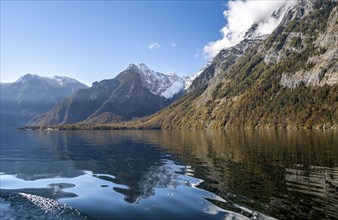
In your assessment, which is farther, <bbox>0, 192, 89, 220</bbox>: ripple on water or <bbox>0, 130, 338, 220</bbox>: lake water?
<bbox>0, 192, 89, 220</bbox>: ripple on water

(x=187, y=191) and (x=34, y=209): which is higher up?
(x=187, y=191)

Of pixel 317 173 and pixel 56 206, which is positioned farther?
pixel 317 173

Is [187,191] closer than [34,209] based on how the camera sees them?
No

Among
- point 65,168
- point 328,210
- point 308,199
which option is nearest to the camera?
point 328,210

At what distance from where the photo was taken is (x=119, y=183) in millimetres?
38125

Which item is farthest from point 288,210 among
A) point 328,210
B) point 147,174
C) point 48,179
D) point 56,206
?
point 48,179

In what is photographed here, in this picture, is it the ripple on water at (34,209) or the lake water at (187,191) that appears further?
the ripple on water at (34,209)

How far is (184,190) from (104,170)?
21.5 metres

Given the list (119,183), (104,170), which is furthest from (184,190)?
(104,170)

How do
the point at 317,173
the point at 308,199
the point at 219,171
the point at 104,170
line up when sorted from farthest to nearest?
1. the point at 104,170
2. the point at 219,171
3. the point at 317,173
4. the point at 308,199

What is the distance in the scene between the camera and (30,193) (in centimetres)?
3334

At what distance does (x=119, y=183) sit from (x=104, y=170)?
41.0ft

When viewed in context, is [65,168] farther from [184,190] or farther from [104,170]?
[184,190]

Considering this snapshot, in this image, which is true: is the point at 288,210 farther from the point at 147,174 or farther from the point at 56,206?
the point at 147,174
